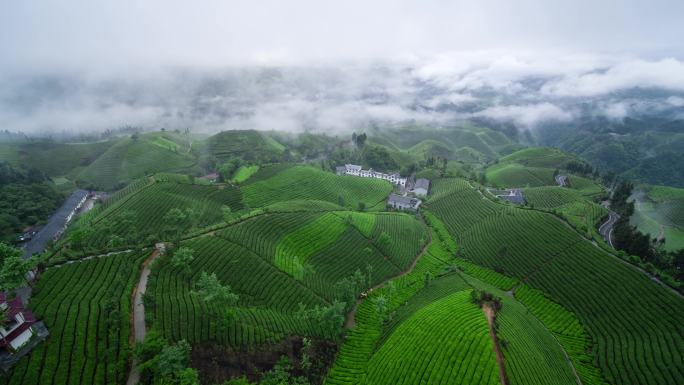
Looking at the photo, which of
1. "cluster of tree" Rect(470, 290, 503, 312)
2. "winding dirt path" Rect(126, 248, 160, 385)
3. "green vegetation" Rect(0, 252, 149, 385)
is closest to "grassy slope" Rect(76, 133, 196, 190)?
"green vegetation" Rect(0, 252, 149, 385)

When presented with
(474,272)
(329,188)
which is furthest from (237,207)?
(474,272)

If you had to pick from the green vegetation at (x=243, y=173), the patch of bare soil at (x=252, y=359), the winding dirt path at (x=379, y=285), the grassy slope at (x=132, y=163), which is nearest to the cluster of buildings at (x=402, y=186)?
the winding dirt path at (x=379, y=285)

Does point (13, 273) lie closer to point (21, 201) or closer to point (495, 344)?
point (495, 344)

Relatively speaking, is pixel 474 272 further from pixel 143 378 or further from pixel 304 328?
pixel 143 378

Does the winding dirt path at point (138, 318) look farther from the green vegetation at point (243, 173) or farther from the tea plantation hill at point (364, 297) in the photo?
the green vegetation at point (243, 173)

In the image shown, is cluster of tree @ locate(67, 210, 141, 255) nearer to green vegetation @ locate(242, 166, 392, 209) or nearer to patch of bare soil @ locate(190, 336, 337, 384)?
patch of bare soil @ locate(190, 336, 337, 384)

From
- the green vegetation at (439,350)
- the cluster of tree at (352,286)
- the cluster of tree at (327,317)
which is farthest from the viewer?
the cluster of tree at (352,286)

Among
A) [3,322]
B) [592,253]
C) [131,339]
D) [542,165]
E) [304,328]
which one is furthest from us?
[542,165]

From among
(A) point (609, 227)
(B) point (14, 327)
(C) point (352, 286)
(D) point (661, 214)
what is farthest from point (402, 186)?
(B) point (14, 327)
